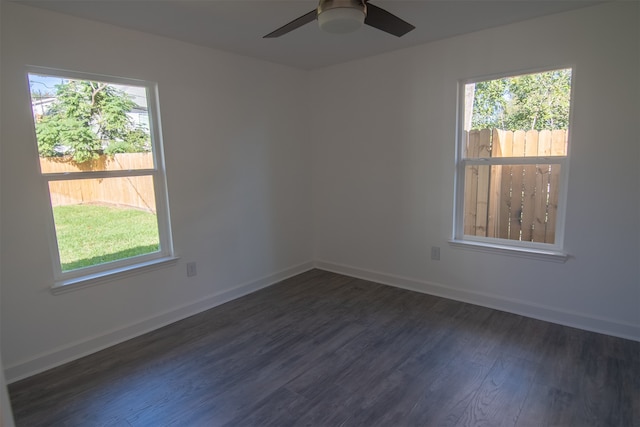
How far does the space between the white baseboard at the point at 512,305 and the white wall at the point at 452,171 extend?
→ 0.03 feet

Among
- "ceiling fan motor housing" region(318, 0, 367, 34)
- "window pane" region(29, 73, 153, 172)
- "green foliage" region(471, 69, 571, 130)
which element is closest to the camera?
"ceiling fan motor housing" region(318, 0, 367, 34)

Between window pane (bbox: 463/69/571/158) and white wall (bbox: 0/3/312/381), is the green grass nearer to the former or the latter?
white wall (bbox: 0/3/312/381)

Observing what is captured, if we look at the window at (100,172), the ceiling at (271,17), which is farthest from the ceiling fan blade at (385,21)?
the window at (100,172)

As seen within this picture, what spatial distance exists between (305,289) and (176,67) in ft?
8.31

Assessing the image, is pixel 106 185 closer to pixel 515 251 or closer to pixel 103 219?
pixel 103 219

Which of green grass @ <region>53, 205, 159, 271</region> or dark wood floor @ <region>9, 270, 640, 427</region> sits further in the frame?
green grass @ <region>53, 205, 159, 271</region>

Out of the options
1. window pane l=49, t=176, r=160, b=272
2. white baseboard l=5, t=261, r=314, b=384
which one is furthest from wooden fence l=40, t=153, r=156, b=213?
white baseboard l=5, t=261, r=314, b=384

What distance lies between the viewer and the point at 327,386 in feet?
7.17

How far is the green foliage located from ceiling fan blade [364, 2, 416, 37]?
138 centimetres

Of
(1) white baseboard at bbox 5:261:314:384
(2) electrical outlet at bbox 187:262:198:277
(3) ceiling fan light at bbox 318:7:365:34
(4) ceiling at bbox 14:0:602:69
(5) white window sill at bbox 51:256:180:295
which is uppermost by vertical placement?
(4) ceiling at bbox 14:0:602:69

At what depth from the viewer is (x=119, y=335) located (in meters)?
2.77

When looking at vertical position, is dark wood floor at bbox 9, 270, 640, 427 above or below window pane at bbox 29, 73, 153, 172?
below

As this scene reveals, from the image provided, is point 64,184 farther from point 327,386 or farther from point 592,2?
point 592,2

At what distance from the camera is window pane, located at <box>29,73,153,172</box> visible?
2.41m
